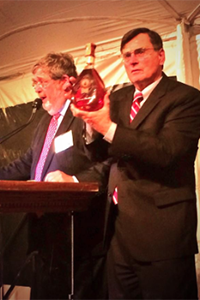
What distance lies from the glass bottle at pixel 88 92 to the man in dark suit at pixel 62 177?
0.21m

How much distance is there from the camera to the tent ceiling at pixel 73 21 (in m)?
2.15

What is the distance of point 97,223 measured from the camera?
1429 millimetres

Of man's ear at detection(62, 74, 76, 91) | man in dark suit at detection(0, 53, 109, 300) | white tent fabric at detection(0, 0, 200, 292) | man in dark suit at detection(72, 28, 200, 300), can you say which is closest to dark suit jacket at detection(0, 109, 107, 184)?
man in dark suit at detection(0, 53, 109, 300)

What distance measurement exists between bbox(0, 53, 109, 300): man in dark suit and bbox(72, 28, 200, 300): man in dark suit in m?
0.12

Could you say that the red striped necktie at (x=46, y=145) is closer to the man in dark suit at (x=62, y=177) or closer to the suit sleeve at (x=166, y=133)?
the man in dark suit at (x=62, y=177)

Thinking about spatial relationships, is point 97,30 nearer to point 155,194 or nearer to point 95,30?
point 95,30

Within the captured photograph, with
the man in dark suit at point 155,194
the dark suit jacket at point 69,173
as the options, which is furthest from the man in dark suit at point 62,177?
the man in dark suit at point 155,194

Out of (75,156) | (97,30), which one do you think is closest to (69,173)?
(75,156)

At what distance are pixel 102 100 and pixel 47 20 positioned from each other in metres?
1.49

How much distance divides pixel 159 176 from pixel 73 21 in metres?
1.55

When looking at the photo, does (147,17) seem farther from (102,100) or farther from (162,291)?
(162,291)

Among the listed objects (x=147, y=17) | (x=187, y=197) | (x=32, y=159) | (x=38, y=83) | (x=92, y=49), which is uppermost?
(x=147, y=17)

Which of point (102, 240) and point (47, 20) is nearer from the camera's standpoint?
point (102, 240)

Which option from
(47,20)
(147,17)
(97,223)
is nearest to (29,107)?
(47,20)
